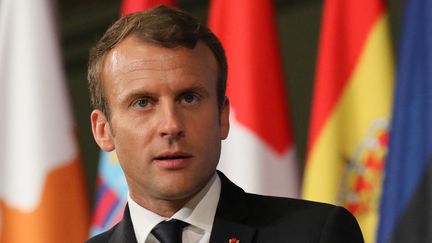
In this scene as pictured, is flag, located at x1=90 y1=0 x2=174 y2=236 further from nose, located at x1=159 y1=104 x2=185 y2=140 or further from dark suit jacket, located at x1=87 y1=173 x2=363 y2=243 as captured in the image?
nose, located at x1=159 y1=104 x2=185 y2=140

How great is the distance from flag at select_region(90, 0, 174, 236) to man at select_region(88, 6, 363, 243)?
1.35 meters

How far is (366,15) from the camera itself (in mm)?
2559

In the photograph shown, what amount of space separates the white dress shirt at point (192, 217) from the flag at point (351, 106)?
123cm

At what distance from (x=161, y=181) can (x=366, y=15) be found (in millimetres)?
1553

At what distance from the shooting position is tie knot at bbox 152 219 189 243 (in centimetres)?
118

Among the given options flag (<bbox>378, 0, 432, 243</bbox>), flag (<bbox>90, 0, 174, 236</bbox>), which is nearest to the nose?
flag (<bbox>378, 0, 432, 243</bbox>)

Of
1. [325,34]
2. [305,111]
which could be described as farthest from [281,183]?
[305,111]

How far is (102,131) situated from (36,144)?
4.68ft

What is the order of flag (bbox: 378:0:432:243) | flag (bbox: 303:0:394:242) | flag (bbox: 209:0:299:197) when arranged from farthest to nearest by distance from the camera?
flag (bbox: 209:0:299:197) < flag (bbox: 303:0:394:242) < flag (bbox: 378:0:432:243)

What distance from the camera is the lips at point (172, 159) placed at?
44.5 inches

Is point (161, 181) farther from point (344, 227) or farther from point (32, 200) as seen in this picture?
point (32, 200)

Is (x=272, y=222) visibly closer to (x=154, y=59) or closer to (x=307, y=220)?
(x=307, y=220)

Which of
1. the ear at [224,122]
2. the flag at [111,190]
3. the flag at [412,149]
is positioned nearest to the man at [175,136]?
the ear at [224,122]

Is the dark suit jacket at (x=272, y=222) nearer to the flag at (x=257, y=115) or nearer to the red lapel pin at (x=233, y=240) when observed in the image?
the red lapel pin at (x=233, y=240)
